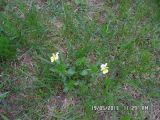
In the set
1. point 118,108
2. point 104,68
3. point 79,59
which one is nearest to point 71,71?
point 79,59

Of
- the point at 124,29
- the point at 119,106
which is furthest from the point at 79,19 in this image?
the point at 119,106

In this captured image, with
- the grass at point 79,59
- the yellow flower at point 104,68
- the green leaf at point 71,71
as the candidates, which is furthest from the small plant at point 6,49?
the yellow flower at point 104,68

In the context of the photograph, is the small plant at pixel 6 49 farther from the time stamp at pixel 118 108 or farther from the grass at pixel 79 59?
the time stamp at pixel 118 108

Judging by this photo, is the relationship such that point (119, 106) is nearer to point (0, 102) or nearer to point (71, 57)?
point (71, 57)

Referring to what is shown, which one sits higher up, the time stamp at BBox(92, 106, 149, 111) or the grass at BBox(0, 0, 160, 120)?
the grass at BBox(0, 0, 160, 120)

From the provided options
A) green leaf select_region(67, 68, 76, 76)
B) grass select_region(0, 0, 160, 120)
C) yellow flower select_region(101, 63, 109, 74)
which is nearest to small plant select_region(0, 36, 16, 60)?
grass select_region(0, 0, 160, 120)
